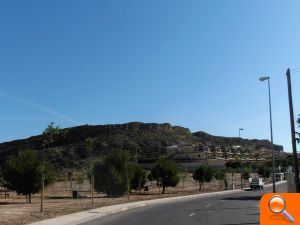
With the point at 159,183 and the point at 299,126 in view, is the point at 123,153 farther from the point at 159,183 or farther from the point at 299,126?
the point at 299,126

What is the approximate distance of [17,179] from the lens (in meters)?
48.2

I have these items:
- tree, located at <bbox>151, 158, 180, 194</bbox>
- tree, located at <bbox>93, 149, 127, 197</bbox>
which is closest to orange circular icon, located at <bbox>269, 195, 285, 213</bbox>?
tree, located at <bbox>93, 149, 127, 197</bbox>

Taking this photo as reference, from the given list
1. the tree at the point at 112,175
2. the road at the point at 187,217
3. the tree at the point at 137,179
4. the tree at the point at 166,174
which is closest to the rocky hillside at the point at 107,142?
the tree at the point at 166,174

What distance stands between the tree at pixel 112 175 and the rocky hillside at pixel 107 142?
248ft

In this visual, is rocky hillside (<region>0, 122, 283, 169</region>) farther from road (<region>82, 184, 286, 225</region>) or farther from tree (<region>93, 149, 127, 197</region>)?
road (<region>82, 184, 286, 225</region>)

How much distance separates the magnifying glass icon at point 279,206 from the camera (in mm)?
3514

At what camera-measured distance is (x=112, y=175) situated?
171 ft

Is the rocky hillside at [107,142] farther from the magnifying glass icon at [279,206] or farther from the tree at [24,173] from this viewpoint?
the magnifying glass icon at [279,206]

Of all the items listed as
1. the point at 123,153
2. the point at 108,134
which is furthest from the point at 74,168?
the point at 123,153

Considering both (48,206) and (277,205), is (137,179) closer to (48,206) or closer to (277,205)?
(48,206)

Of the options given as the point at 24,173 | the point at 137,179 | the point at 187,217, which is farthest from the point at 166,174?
the point at 187,217

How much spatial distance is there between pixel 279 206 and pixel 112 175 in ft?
162

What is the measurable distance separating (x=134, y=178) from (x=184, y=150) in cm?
10946

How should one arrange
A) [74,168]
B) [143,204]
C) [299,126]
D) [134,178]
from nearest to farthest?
[143,204]
[299,126]
[134,178]
[74,168]
